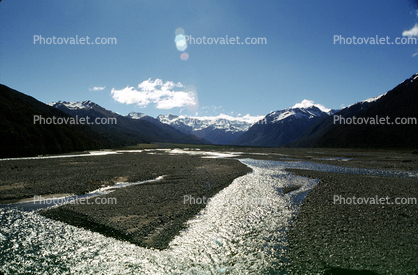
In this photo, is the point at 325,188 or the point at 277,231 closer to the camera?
the point at 277,231

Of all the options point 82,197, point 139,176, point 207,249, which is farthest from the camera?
point 139,176

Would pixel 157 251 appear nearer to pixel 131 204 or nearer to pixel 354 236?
pixel 131 204

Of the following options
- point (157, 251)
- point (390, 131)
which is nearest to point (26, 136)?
point (157, 251)

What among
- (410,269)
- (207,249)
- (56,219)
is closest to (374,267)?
(410,269)

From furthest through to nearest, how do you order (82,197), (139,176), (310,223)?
(139,176) < (82,197) < (310,223)

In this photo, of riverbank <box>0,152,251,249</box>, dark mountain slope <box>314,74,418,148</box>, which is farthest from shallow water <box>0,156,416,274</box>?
dark mountain slope <box>314,74,418,148</box>

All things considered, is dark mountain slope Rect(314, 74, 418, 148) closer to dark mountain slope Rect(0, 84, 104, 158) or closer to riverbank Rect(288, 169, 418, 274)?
riverbank Rect(288, 169, 418, 274)

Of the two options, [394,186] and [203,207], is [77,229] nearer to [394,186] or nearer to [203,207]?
Answer: [203,207]

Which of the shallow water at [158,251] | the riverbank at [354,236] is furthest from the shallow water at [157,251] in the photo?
the riverbank at [354,236]
